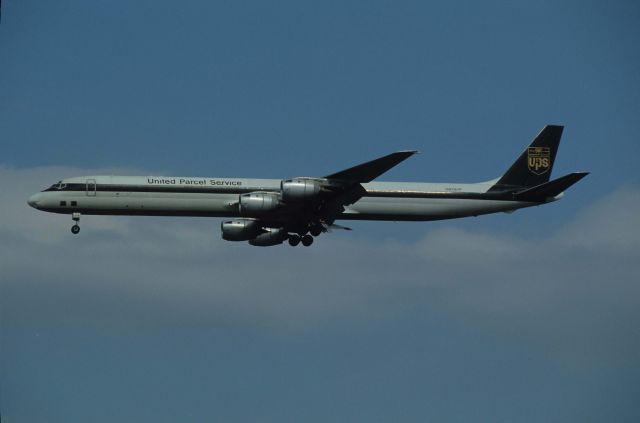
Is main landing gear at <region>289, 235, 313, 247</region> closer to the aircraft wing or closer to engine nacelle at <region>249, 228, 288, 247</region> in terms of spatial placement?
engine nacelle at <region>249, 228, 288, 247</region>

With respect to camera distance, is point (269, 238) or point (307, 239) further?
point (269, 238)

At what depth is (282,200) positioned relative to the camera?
66562 millimetres

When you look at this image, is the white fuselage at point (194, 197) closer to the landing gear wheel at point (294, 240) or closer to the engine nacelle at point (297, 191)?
the landing gear wheel at point (294, 240)

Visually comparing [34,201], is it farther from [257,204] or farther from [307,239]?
[307,239]

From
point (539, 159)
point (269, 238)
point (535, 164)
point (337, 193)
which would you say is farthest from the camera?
point (539, 159)

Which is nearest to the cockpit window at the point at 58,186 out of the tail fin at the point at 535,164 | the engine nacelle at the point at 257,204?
the engine nacelle at the point at 257,204

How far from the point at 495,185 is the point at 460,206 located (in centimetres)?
319

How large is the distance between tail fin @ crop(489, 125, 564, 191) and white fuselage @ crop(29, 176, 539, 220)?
16.0 ft

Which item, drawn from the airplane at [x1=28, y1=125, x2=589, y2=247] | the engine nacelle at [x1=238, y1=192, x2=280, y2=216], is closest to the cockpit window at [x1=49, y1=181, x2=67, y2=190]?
the airplane at [x1=28, y1=125, x2=589, y2=247]

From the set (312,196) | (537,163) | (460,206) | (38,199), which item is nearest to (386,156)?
(312,196)

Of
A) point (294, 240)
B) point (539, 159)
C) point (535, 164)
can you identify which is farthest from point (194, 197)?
point (539, 159)

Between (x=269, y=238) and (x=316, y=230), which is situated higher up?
(x=269, y=238)

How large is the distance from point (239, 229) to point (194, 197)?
13.2 feet

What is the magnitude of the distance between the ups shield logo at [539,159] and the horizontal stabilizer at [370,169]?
15181 millimetres
